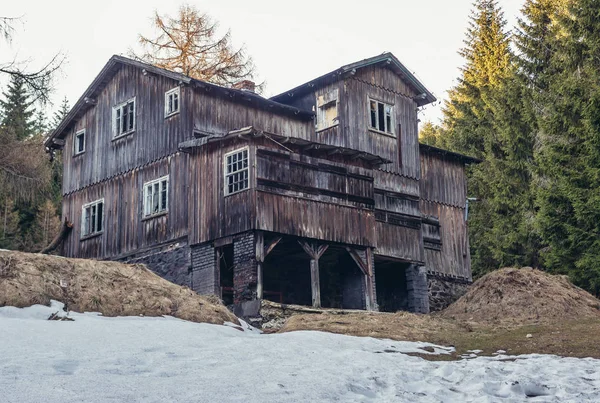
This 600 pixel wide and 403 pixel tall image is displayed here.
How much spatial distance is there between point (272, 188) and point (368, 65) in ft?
26.5

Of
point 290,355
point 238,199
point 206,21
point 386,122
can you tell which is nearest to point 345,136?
point 386,122

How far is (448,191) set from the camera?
114 feet

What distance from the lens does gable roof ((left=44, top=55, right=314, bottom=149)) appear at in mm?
29500

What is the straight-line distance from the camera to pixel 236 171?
2691 cm

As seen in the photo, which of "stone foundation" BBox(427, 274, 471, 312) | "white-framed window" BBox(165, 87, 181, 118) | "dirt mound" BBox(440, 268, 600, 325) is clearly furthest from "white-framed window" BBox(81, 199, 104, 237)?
"dirt mound" BBox(440, 268, 600, 325)


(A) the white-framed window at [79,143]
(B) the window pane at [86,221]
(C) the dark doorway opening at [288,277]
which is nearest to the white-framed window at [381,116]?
(C) the dark doorway opening at [288,277]

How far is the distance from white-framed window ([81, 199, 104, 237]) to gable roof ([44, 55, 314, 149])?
12.9ft

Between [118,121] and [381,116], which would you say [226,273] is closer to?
[118,121]

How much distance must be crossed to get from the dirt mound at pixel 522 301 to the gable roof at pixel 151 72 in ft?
31.4

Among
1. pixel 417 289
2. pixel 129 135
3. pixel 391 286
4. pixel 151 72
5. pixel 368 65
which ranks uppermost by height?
pixel 368 65

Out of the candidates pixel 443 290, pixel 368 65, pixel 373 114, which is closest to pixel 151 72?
pixel 368 65

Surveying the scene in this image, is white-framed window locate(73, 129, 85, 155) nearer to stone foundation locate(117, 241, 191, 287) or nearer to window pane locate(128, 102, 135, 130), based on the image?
window pane locate(128, 102, 135, 130)

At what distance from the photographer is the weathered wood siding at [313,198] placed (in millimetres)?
26406

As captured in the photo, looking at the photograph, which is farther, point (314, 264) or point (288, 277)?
point (288, 277)
